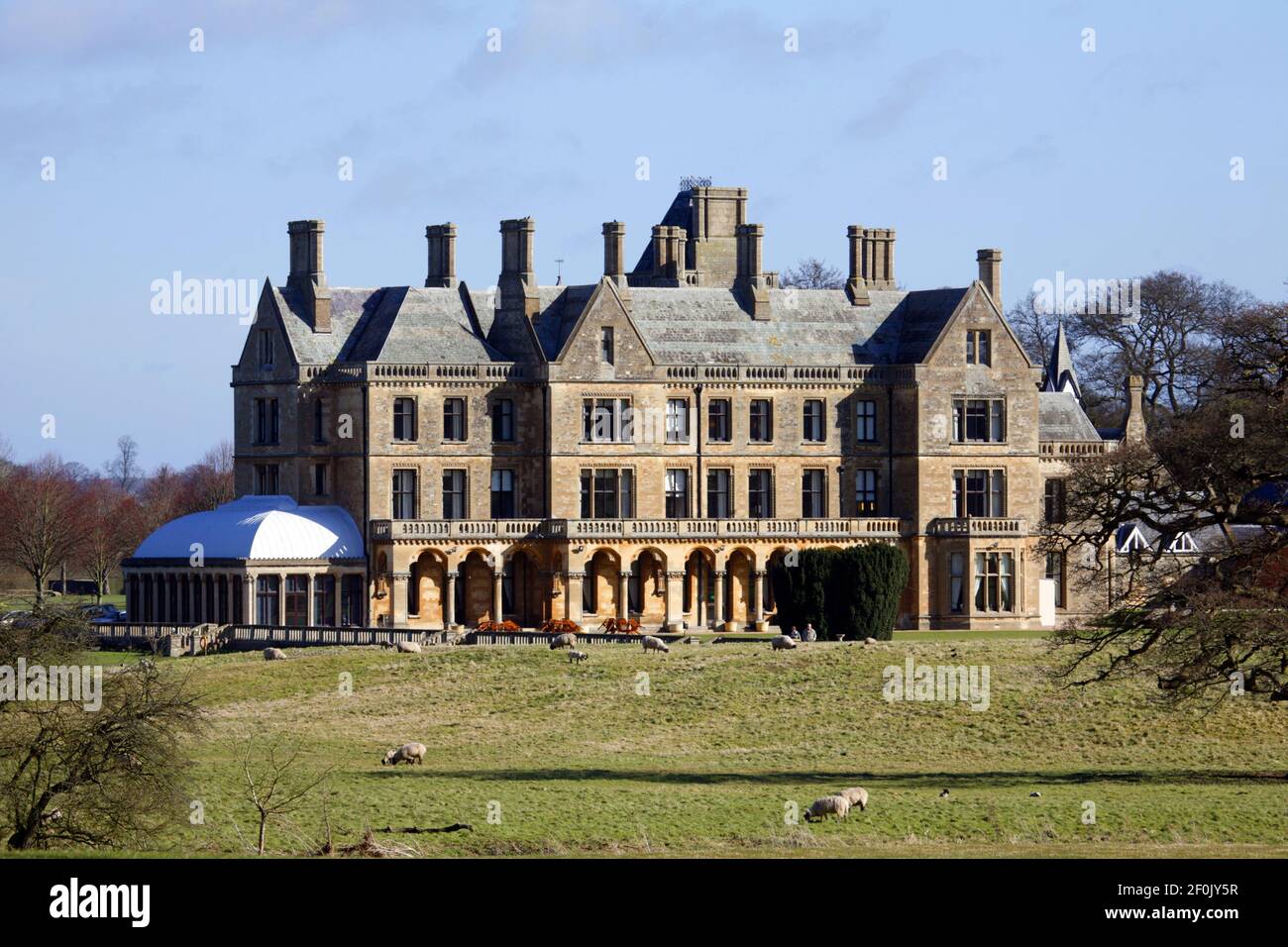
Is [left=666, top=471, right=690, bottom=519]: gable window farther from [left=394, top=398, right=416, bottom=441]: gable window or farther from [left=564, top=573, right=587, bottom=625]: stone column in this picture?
[left=394, top=398, right=416, bottom=441]: gable window

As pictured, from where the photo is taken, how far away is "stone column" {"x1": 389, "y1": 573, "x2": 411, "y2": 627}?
63688mm

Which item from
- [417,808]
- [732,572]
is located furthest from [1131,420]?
[417,808]

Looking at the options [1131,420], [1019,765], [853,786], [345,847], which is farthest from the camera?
[1131,420]

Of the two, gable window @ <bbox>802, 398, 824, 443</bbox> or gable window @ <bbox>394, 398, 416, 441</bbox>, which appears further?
gable window @ <bbox>802, 398, 824, 443</bbox>

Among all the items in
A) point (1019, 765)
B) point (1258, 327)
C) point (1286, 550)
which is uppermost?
point (1258, 327)

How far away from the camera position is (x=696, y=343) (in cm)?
6769

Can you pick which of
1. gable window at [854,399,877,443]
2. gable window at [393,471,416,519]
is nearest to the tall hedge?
gable window at [854,399,877,443]

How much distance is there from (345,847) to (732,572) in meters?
37.1

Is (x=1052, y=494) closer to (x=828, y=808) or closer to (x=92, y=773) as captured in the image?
(x=828, y=808)

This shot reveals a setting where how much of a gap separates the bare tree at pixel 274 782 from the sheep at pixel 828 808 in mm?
7240

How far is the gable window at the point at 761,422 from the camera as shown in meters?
67.7

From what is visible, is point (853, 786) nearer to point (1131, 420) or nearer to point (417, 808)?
point (417, 808)

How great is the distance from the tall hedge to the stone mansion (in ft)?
15.2

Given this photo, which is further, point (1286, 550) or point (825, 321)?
point (825, 321)
